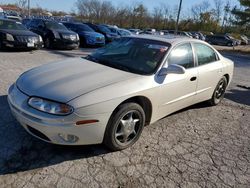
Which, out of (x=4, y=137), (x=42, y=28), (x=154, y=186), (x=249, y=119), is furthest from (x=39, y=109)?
(x=42, y=28)

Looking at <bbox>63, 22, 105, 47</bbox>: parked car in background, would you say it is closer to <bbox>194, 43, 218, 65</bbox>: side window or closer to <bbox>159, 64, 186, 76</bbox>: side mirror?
<bbox>194, 43, 218, 65</bbox>: side window

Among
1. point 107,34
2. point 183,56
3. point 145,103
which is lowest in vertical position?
point 107,34

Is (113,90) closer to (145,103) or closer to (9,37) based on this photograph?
(145,103)

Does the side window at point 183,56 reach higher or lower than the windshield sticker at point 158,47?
lower

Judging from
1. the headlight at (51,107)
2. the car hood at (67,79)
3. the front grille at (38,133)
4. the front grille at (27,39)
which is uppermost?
the car hood at (67,79)

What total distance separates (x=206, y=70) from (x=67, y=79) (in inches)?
102

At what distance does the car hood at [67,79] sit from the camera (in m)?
2.91

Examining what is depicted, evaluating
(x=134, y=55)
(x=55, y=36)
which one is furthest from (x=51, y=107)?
(x=55, y=36)

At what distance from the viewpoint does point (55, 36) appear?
12.3m

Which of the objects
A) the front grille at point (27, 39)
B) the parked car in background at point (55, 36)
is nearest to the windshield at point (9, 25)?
the front grille at point (27, 39)

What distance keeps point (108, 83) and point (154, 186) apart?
4.28 ft

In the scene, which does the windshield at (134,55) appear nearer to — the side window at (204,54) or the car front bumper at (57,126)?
the side window at (204,54)

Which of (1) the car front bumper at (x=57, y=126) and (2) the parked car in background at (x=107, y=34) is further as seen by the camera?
(2) the parked car in background at (x=107, y=34)

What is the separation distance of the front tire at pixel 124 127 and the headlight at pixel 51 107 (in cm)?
56
